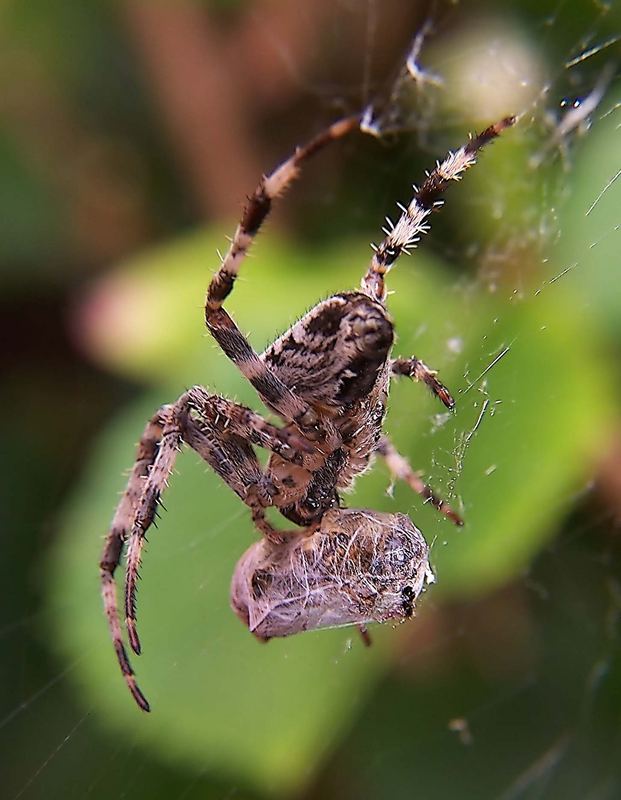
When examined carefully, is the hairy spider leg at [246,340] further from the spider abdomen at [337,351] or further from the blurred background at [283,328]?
the blurred background at [283,328]

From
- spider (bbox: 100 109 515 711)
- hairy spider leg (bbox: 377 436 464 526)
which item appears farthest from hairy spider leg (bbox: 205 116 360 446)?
hairy spider leg (bbox: 377 436 464 526)

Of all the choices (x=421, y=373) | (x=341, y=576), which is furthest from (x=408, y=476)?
(x=341, y=576)

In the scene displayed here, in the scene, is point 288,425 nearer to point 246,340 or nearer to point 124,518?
point 246,340

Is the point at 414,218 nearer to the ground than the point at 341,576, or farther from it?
farther from it

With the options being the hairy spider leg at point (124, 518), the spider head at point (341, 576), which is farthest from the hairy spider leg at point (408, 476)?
the hairy spider leg at point (124, 518)

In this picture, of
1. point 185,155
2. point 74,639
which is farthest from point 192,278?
point 74,639

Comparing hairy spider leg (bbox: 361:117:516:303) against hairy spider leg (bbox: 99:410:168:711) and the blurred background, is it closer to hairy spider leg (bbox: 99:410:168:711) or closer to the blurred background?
the blurred background
